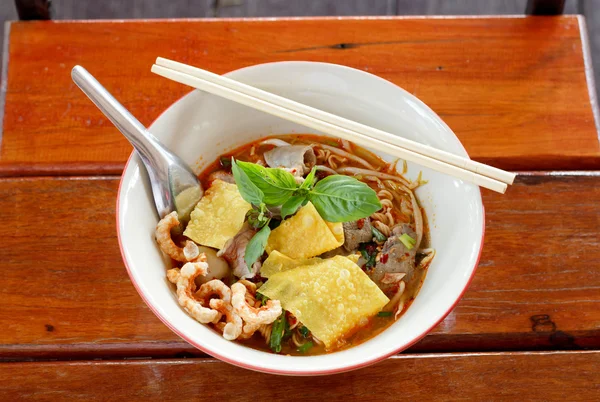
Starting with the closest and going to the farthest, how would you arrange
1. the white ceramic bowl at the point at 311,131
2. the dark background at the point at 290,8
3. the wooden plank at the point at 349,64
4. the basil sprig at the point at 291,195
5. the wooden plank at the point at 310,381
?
the white ceramic bowl at the point at 311,131, the basil sprig at the point at 291,195, the wooden plank at the point at 310,381, the wooden plank at the point at 349,64, the dark background at the point at 290,8

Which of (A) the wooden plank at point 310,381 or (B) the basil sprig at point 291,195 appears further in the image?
(A) the wooden plank at point 310,381

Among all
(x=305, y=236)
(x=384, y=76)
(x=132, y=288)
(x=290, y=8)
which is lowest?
(x=132, y=288)

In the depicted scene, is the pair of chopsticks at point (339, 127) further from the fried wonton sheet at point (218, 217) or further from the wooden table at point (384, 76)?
the wooden table at point (384, 76)

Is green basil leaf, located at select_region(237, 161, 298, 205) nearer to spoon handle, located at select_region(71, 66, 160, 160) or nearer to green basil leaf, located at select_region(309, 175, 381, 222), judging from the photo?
green basil leaf, located at select_region(309, 175, 381, 222)

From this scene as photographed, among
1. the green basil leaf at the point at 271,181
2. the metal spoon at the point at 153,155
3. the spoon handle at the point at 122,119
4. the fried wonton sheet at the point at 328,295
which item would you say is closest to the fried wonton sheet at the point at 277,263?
the fried wonton sheet at the point at 328,295

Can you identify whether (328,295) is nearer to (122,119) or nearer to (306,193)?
(306,193)

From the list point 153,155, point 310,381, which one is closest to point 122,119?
point 153,155

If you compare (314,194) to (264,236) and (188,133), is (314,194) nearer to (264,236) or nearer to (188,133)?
(264,236)
